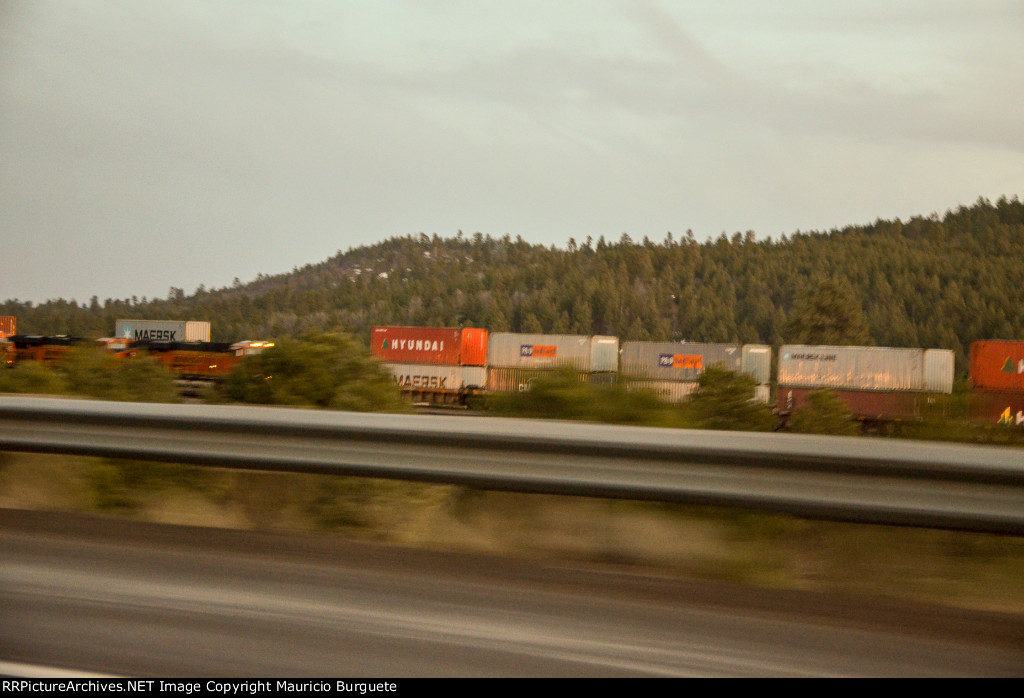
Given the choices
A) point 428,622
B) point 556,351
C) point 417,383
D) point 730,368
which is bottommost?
point 428,622

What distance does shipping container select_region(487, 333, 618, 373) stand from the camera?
21.0 ft

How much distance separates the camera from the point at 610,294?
1041 inches

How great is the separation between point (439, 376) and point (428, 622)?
13682 millimetres

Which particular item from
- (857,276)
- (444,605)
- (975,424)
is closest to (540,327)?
(975,424)

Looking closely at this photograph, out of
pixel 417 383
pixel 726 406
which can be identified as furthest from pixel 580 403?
pixel 417 383

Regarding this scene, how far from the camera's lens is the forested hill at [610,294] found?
36.7ft

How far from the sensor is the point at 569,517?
4461 millimetres

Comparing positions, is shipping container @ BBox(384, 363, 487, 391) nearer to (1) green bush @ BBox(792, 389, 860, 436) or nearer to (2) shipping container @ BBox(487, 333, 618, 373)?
(2) shipping container @ BBox(487, 333, 618, 373)

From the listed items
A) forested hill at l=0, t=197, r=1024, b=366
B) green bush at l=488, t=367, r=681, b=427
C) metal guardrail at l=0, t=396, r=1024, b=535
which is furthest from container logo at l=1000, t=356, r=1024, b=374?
metal guardrail at l=0, t=396, r=1024, b=535

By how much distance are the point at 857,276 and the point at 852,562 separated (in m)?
42.2

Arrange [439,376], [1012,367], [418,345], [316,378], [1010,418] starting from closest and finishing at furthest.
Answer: [1010,418]
[316,378]
[439,376]
[1012,367]
[418,345]

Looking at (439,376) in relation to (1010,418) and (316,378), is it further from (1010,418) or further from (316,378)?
(1010,418)

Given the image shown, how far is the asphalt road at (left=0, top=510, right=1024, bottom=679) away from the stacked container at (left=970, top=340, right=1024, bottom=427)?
7.91 feet

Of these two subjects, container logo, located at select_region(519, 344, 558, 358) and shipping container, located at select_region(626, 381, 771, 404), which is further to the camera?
container logo, located at select_region(519, 344, 558, 358)
